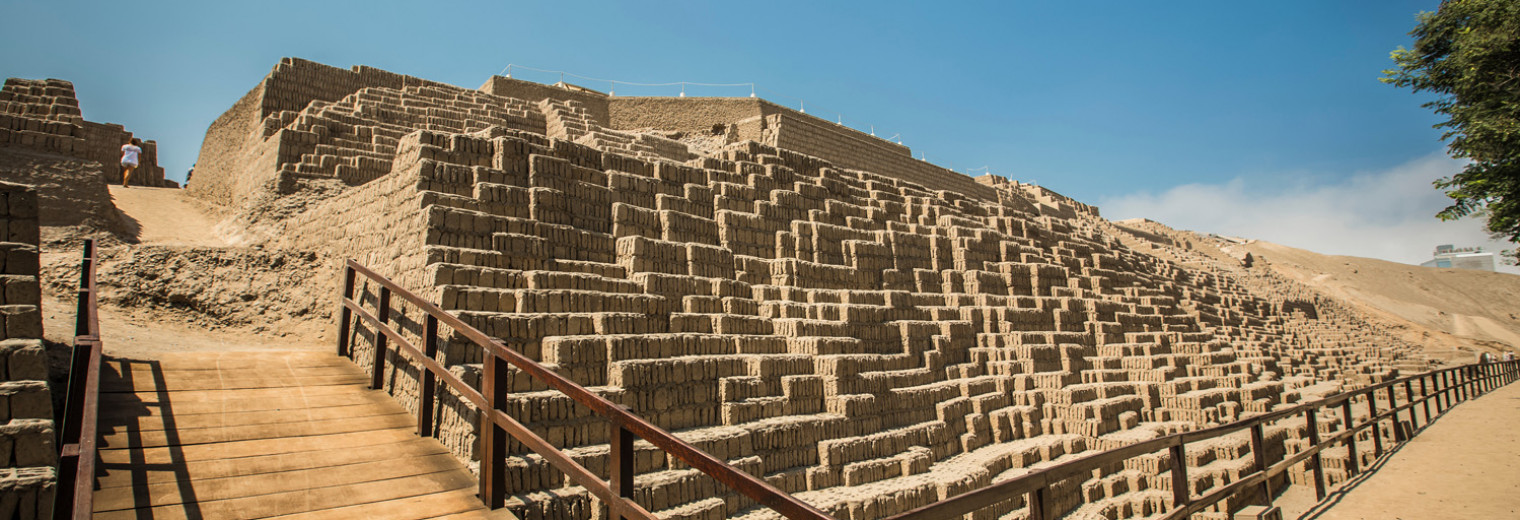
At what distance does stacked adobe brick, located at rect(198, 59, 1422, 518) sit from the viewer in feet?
20.1

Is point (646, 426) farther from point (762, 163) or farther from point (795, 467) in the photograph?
point (762, 163)

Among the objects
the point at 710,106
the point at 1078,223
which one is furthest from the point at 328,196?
the point at 1078,223

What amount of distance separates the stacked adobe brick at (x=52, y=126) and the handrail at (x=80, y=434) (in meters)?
9.65

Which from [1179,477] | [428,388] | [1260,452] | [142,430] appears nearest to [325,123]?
[142,430]

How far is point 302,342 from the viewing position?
715 cm

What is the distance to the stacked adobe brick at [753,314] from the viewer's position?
611cm

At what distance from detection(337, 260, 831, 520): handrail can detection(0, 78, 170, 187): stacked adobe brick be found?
895 cm

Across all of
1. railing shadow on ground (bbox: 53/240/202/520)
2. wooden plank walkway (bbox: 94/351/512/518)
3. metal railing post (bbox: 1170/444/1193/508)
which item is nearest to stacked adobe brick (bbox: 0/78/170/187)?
railing shadow on ground (bbox: 53/240/202/520)

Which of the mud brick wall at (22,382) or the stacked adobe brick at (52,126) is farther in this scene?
the stacked adobe brick at (52,126)

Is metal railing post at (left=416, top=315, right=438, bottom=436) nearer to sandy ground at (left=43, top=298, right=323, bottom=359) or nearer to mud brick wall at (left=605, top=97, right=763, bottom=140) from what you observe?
sandy ground at (left=43, top=298, right=323, bottom=359)

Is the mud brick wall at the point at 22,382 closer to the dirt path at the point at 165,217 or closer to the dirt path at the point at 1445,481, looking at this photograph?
the dirt path at the point at 1445,481

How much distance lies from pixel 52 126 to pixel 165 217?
78.2 inches

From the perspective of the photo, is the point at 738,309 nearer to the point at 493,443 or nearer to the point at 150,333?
the point at 493,443

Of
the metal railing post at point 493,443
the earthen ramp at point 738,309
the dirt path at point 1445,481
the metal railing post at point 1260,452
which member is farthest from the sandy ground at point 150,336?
the dirt path at point 1445,481
